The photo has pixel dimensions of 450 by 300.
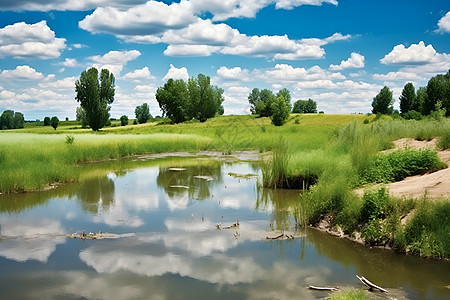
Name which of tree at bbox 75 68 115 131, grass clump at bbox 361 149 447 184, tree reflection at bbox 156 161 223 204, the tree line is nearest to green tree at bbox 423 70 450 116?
the tree line

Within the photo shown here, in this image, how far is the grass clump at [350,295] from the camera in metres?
6.90

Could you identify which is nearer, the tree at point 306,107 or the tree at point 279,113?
the tree at point 279,113

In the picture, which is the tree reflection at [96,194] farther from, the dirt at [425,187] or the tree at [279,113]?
the tree at [279,113]

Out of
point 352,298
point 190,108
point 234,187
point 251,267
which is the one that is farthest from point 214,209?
point 190,108

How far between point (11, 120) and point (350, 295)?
3926 inches

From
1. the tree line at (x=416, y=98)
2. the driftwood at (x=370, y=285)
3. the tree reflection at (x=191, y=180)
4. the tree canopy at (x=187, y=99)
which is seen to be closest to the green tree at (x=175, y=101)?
the tree canopy at (x=187, y=99)

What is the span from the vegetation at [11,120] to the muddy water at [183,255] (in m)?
85.2

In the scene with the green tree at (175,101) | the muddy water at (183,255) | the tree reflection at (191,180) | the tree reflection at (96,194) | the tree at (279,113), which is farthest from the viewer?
the green tree at (175,101)

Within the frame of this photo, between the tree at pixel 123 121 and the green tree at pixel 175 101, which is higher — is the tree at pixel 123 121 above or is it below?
below

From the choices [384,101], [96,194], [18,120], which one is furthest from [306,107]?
[96,194]

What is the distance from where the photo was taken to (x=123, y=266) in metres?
8.95

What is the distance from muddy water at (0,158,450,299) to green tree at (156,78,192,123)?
68.9 metres

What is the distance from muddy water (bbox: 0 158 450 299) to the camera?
788 cm

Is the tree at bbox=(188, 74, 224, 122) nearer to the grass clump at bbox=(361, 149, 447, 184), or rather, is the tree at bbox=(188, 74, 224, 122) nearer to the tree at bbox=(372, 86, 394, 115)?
the tree at bbox=(372, 86, 394, 115)
